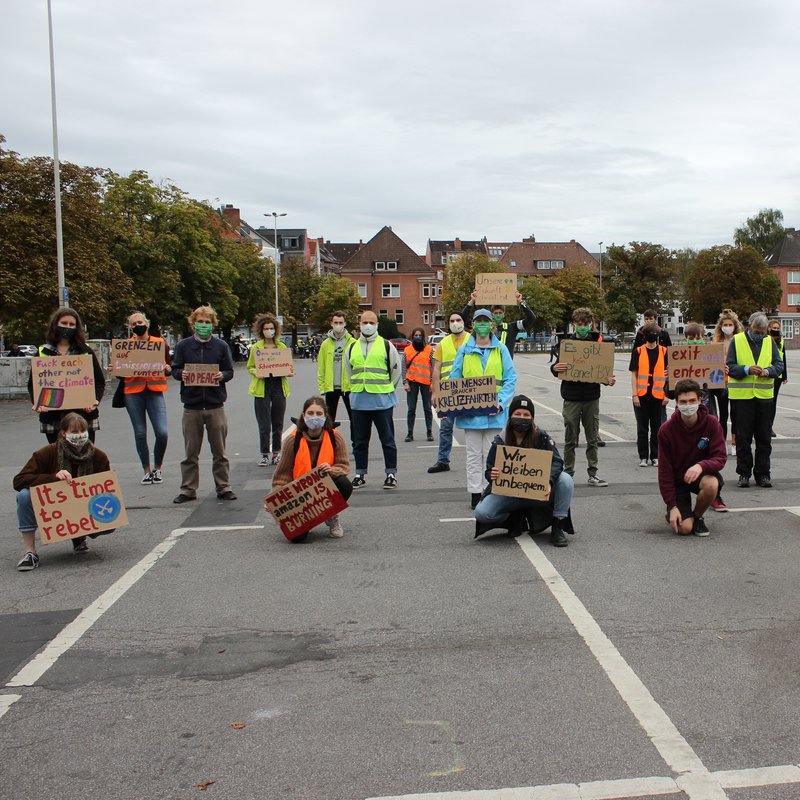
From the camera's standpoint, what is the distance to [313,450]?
7891 millimetres

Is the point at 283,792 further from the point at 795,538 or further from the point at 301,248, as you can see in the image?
the point at 301,248

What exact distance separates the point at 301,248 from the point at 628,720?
13966 cm

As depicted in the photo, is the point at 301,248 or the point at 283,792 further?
the point at 301,248

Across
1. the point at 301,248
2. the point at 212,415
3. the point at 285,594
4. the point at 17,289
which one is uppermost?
the point at 301,248

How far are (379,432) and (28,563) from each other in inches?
168

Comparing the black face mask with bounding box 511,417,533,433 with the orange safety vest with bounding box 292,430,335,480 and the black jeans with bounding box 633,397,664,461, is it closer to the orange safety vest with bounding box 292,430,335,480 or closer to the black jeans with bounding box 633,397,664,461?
the orange safety vest with bounding box 292,430,335,480

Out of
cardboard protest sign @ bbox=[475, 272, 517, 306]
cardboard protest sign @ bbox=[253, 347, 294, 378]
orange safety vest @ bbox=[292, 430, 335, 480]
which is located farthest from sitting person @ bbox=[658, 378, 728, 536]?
cardboard protest sign @ bbox=[475, 272, 517, 306]

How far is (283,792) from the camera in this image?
339cm

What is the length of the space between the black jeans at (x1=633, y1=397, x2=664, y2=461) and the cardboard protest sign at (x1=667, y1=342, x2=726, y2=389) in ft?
1.59

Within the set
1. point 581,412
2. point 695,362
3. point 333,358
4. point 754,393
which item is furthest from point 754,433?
point 333,358

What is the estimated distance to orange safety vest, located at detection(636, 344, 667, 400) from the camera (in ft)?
36.6

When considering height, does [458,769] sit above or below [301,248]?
below

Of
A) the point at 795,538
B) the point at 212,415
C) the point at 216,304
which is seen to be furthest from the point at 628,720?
the point at 216,304

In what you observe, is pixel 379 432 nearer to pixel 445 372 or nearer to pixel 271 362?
pixel 445 372
